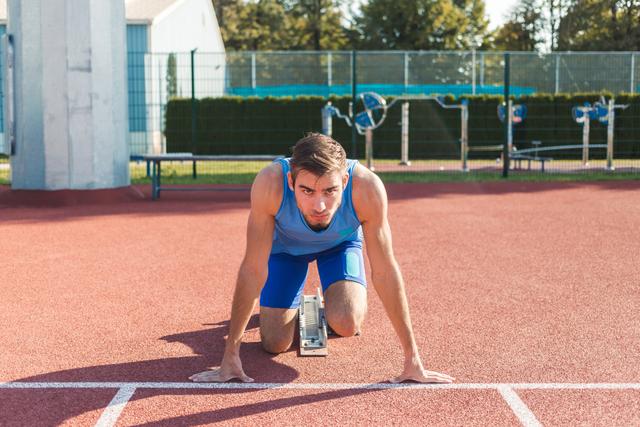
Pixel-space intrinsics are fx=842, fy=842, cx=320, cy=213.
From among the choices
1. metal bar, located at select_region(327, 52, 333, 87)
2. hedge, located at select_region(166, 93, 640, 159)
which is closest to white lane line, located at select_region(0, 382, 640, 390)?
hedge, located at select_region(166, 93, 640, 159)

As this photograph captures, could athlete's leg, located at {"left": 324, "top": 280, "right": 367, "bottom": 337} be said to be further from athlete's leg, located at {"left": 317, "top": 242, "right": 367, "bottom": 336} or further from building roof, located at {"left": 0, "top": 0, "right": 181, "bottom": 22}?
building roof, located at {"left": 0, "top": 0, "right": 181, "bottom": 22}

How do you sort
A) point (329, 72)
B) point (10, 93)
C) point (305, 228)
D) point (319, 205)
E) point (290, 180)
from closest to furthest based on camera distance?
point (319, 205) < point (290, 180) < point (305, 228) < point (10, 93) < point (329, 72)

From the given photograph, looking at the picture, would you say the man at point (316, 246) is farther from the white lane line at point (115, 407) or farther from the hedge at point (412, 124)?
the hedge at point (412, 124)

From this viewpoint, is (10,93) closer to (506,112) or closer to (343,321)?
(506,112)

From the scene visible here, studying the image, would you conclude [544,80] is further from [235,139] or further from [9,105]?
[9,105]

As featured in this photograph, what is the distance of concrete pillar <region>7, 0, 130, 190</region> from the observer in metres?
13.1

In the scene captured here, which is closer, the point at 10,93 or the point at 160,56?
the point at 10,93

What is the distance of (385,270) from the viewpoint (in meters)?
4.30

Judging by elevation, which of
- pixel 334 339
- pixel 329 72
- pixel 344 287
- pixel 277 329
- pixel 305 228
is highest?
pixel 329 72

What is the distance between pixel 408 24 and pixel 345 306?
169 feet

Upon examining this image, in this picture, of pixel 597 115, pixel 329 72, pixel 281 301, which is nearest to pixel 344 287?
pixel 281 301

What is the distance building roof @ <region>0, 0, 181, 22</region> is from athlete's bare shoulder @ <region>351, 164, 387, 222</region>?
25.7 metres

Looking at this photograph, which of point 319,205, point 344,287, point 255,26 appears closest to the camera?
point 319,205

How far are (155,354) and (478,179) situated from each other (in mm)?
13196
